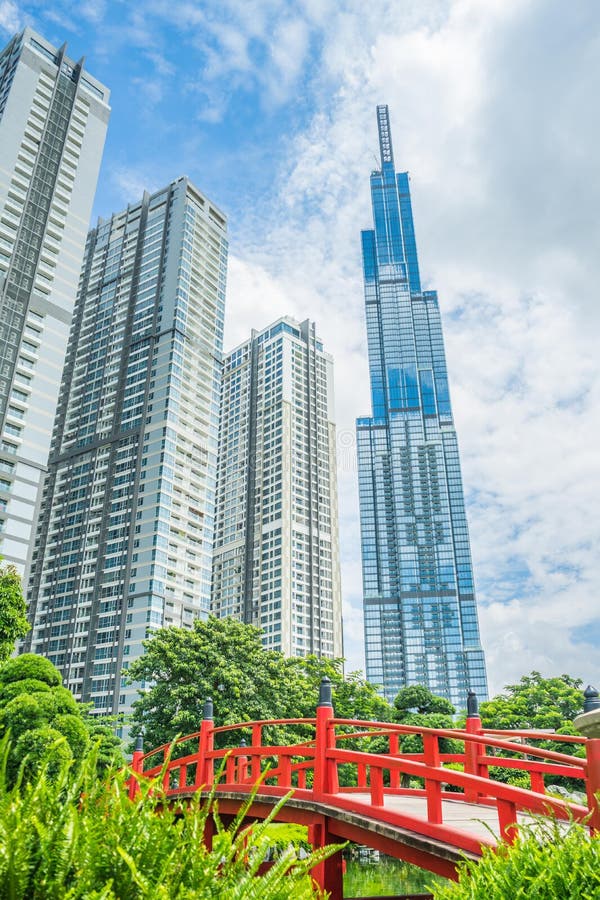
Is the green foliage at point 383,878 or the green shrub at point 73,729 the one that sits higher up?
the green shrub at point 73,729

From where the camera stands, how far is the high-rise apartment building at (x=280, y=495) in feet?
301

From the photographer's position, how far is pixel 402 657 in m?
125

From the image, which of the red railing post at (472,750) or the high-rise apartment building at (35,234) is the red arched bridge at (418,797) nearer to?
the red railing post at (472,750)

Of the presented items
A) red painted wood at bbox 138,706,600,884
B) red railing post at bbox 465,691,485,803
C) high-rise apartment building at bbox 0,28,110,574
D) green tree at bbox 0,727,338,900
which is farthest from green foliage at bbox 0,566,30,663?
high-rise apartment building at bbox 0,28,110,574

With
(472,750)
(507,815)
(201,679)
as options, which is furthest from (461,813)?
(201,679)

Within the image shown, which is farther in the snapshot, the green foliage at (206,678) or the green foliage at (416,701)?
the green foliage at (416,701)

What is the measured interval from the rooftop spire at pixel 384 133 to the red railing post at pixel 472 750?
188856 millimetres

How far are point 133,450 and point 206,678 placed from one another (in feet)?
168

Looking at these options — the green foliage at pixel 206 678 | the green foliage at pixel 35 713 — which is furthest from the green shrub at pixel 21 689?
the green foliage at pixel 206 678

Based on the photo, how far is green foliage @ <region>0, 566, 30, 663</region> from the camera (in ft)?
63.7

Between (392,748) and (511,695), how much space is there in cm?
2689

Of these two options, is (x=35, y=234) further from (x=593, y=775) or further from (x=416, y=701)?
(x=593, y=775)

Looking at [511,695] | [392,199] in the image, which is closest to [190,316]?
[511,695]

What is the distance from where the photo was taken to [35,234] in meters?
59.6
